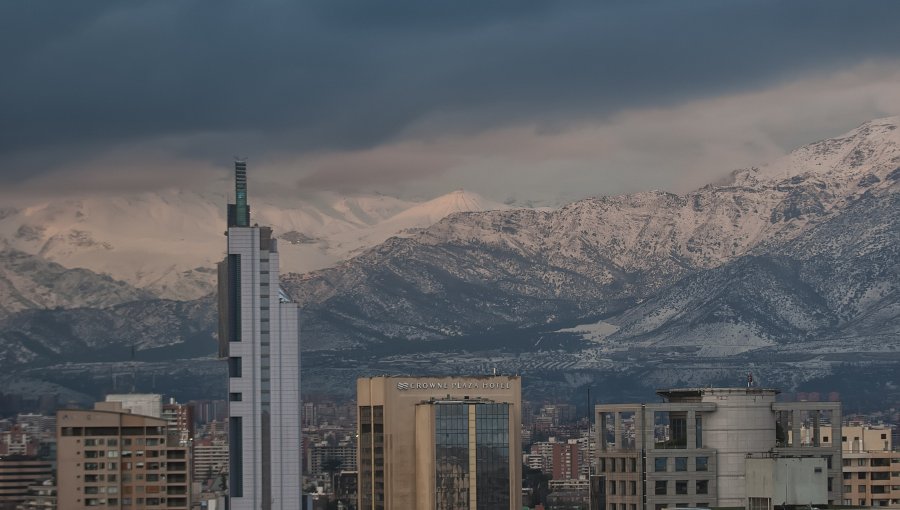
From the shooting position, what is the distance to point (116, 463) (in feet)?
528

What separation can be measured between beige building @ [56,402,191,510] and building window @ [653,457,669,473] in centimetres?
4962

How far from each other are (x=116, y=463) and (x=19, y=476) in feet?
29.6

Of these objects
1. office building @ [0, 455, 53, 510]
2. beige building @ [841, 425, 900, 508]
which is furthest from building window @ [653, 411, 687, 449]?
office building @ [0, 455, 53, 510]

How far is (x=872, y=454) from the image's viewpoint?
170750 mm

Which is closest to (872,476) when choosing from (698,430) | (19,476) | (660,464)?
(698,430)

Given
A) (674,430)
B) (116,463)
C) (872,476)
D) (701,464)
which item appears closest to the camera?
(701,464)

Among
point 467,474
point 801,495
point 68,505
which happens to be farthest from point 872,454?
point 801,495

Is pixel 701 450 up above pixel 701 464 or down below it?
above

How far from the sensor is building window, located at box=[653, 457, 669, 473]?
117 m

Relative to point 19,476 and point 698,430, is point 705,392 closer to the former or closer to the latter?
point 698,430

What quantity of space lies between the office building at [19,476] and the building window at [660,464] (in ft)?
144

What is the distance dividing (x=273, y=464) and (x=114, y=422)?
1362 inches

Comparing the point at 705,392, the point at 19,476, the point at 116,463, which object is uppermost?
the point at 705,392

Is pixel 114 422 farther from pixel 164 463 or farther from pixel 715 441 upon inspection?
pixel 715 441
